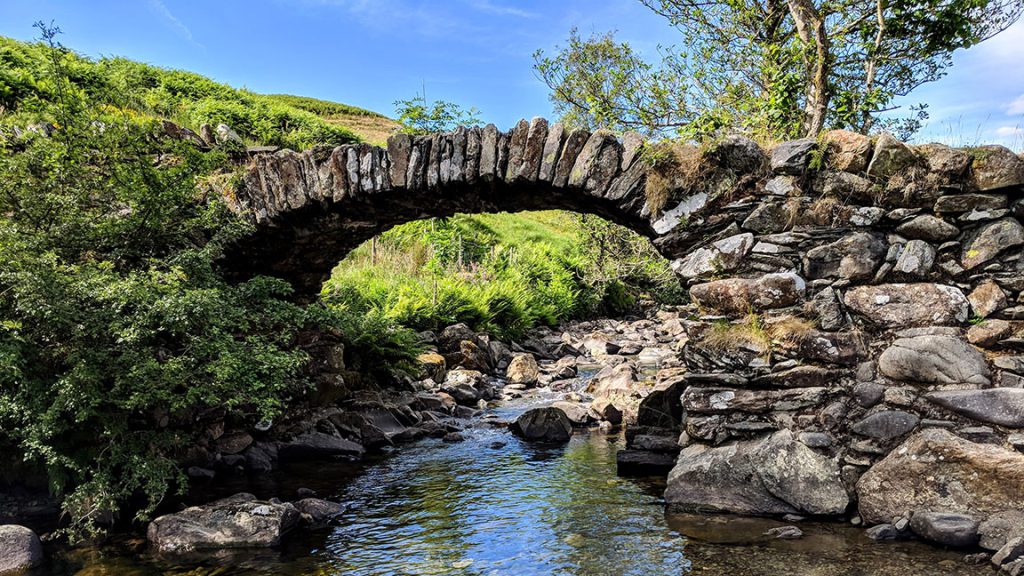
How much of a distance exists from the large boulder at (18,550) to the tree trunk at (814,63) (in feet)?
28.2

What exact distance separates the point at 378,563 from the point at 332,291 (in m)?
7.94

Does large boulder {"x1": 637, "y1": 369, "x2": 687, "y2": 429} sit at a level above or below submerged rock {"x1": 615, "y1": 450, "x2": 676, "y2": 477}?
above

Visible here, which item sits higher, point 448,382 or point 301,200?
point 301,200

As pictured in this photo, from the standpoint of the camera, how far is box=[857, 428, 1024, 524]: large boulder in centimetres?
408

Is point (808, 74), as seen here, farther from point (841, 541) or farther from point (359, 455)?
point (359, 455)

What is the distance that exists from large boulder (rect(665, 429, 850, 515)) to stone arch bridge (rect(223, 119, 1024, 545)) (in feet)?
0.04

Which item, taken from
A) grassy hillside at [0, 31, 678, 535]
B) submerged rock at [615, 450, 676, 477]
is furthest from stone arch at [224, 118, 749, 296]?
submerged rock at [615, 450, 676, 477]

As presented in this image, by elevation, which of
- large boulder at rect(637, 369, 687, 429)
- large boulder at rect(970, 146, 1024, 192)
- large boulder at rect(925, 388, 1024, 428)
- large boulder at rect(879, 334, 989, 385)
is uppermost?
large boulder at rect(970, 146, 1024, 192)

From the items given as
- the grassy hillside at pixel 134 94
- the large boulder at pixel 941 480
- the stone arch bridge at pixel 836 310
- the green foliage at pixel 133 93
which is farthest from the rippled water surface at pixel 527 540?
the grassy hillside at pixel 134 94

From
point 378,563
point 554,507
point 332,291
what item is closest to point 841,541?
point 554,507

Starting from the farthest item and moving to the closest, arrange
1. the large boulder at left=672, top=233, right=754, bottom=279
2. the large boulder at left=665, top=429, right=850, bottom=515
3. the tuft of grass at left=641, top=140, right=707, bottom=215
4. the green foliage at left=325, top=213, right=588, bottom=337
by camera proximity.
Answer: the green foliage at left=325, top=213, right=588, bottom=337 < the tuft of grass at left=641, top=140, right=707, bottom=215 < the large boulder at left=672, top=233, right=754, bottom=279 < the large boulder at left=665, top=429, right=850, bottom=515

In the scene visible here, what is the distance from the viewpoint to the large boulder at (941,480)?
408 cm

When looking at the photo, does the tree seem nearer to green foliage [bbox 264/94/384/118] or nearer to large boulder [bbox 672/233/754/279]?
large boulder [bbox 672/233/754/279]

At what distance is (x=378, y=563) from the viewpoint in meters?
4.29
